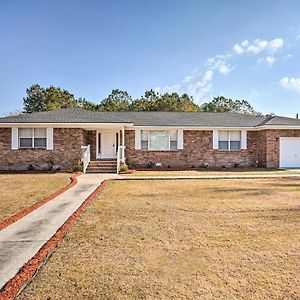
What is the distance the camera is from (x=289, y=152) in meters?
20.1

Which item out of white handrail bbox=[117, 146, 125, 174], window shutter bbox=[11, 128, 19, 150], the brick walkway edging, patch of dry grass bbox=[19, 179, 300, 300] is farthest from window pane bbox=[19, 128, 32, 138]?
patch of dry grass bbox=[19, 179, 300, 300]

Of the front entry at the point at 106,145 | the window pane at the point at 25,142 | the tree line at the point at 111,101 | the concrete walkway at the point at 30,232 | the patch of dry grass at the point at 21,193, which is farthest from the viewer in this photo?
the tree line at the point at 111,101

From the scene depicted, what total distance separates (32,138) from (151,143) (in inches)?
317

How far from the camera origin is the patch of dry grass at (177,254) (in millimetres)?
3326

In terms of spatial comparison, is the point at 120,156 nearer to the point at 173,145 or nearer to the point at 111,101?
the point at 173,145

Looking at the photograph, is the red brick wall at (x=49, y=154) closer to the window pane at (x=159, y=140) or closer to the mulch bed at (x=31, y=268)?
the window pane at (x=159, y=140)

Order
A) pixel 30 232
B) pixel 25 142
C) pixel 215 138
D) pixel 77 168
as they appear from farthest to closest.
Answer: pixel 215 138 → pixel 25 142 → pixel 77 168 → pixel 30 232

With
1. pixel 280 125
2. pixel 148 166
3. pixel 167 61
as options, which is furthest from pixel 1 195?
pixel 280 125

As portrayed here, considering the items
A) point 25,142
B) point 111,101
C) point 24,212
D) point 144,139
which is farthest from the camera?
point 111,101

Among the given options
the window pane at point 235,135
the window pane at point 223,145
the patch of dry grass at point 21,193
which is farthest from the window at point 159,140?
the patch of dry grass at point 21,193

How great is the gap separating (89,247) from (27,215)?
10.0 ft

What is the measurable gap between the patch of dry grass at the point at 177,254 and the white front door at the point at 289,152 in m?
12.9

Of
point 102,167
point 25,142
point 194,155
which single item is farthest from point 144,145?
point 25,142

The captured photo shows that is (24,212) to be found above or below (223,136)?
below
